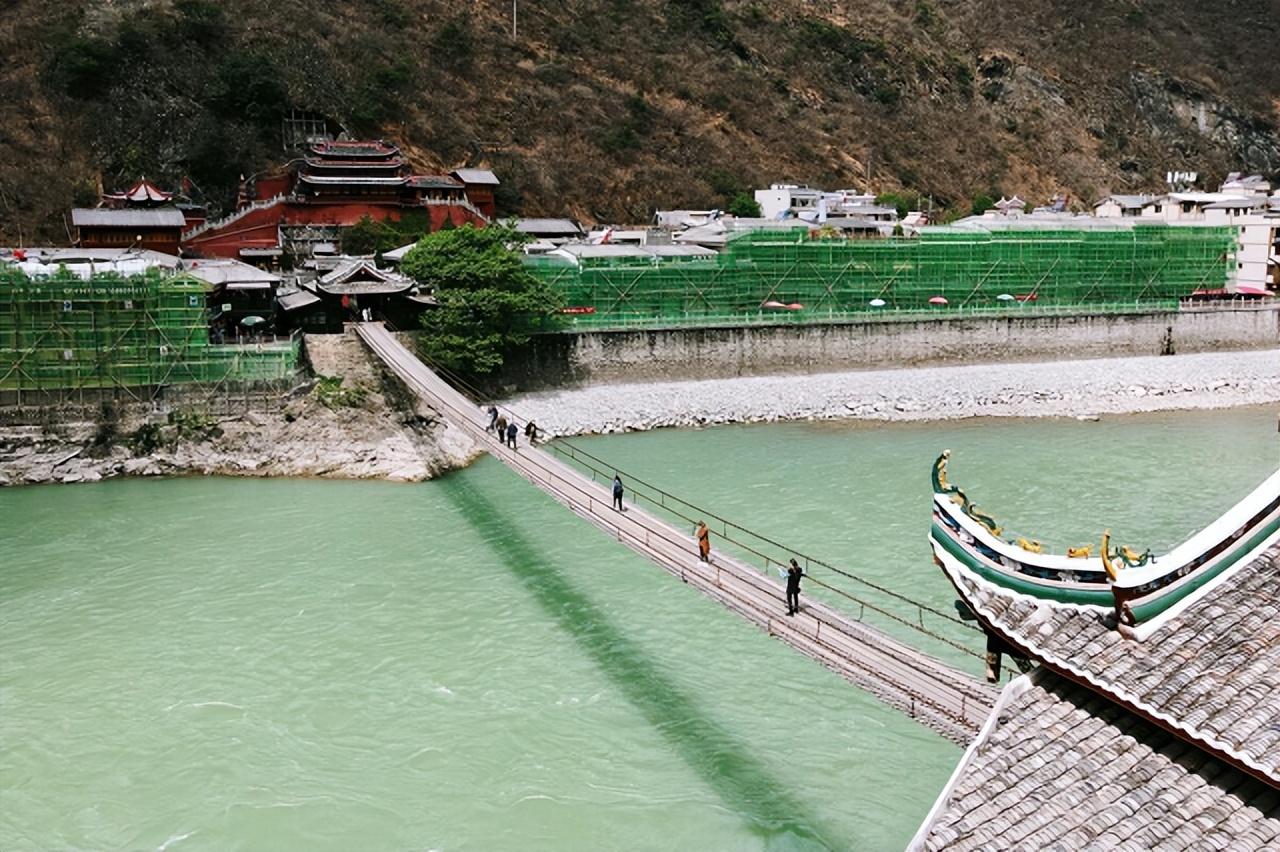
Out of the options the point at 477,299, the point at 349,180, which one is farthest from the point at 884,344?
the point at 349,180

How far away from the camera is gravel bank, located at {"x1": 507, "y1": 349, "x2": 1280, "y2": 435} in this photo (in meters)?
30.8

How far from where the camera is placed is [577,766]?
1276 cm

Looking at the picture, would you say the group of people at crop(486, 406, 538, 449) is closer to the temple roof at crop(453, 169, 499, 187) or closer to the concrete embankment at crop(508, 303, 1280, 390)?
the concrete embankment at crop(508, 303, 1280, 390)

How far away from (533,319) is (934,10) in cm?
6757

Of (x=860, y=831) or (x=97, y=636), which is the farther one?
(x=97, y=636)

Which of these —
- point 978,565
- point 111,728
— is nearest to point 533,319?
point 111,728

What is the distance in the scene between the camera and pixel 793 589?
39.8 ft

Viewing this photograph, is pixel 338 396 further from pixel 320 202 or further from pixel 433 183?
pixel 433 183

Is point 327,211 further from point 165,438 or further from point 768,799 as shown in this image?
point 768,799

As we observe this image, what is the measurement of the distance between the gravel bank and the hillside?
2475 centimetres

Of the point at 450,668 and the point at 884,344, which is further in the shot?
the point at 884,344

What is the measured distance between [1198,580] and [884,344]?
31.3 meters

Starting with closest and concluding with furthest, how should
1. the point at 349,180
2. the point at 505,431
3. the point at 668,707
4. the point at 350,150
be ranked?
the point at 668,707, the point at 505,431, the point at 349,180, the point at 350,150

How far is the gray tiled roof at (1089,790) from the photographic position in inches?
216
